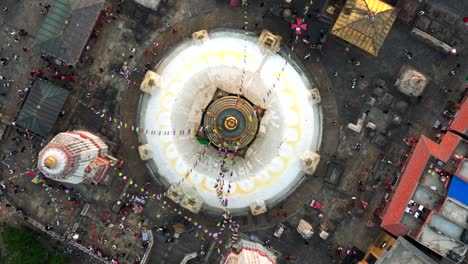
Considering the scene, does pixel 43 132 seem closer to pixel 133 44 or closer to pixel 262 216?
pixel 133 44

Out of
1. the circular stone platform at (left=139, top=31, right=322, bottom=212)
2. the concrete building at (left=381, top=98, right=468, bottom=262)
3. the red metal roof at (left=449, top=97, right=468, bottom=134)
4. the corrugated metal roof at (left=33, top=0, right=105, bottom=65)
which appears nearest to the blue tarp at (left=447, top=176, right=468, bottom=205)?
the concrete building at (left=381, top=98, right=468, bottom=262)

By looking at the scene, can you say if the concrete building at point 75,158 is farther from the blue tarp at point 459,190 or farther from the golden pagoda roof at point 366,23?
the blue tarp at point 459,190

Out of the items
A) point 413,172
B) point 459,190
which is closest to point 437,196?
point 459,190

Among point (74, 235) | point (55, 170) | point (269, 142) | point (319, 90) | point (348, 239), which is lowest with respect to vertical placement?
point (74, 235)

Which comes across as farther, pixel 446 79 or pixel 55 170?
pixel 446 79

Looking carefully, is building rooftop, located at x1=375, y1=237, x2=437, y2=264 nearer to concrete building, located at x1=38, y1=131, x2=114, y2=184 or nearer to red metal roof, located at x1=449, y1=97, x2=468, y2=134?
red metal roof, located at x1=449, y1=97, x2=468, y2=134

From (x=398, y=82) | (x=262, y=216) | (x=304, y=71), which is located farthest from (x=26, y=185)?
(x=398, y=82)

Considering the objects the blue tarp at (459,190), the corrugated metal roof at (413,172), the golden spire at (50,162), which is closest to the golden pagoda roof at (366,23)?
the corrugated metal roof at (413,172)
